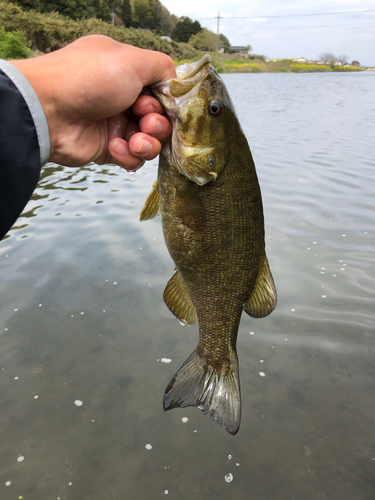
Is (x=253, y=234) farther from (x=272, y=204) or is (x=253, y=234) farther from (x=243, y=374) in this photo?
(x=272, y=204)

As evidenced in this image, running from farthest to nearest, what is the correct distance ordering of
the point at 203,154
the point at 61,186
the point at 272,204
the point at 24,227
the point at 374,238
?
the point at 61,186
the point at 272,204
the point at 24,227
the point at 374,238
the point at 203,154

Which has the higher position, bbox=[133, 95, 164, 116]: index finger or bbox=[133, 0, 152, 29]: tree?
bbox=[133, 0, 152, 29]: tree

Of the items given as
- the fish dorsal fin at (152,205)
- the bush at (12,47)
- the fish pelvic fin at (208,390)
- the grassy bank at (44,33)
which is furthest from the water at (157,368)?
the grassy bank at (44,33)

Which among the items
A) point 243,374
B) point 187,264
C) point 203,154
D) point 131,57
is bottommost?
point 243,374

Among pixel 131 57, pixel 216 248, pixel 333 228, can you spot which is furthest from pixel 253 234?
pixel 333 228

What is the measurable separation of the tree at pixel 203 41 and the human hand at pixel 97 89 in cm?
6901

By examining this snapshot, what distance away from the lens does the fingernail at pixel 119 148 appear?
1928 millimetres

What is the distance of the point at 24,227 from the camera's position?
5.91 m

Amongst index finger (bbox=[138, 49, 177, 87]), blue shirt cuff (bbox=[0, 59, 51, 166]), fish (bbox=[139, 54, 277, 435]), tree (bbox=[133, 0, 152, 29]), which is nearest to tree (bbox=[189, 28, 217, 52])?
tree (bbox=[133, 0, 152, 29])

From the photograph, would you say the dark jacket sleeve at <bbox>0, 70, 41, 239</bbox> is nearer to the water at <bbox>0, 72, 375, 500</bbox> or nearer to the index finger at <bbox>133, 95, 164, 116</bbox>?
the index finger at <bbox>133, 95, 164, 116</bbox>

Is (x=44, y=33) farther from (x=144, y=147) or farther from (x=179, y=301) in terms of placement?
(x=179, y=301)

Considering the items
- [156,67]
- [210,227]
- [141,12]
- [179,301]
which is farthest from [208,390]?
[141,12]

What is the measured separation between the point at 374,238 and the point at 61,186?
6.21m

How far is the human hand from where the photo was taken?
A: 1.64 m
